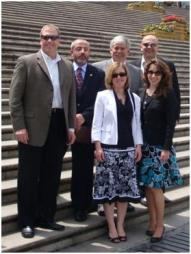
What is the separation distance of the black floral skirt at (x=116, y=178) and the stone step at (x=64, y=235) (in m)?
0.37

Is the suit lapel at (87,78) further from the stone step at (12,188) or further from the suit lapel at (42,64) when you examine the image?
the stone step at (12,188)

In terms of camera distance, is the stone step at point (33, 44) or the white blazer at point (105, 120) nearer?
the white blazer at point (105, 120)

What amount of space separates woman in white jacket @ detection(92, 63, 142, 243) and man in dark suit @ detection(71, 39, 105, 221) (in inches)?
9.5

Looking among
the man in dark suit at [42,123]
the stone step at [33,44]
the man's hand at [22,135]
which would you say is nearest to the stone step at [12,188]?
the man in dark suit at [42,123]

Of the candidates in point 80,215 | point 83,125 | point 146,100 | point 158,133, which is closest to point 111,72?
point 146,100

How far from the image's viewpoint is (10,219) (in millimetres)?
4055

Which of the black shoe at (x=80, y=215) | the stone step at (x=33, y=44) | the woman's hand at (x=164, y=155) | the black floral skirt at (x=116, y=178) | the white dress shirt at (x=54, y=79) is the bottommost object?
the black shoe at (x=80, y=215)

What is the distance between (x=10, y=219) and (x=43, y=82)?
47.4 inches

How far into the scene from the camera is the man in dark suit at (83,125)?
429 centimetres

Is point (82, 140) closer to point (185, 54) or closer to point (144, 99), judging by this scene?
point (144, 99)

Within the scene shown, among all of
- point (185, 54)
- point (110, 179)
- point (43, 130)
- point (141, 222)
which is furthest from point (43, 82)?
point (185, 54)

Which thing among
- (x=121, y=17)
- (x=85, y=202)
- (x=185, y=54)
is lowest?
(x=85, y=202)

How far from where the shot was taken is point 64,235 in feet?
13.4

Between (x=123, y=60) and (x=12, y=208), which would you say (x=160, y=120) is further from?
(x=12, y=208)
